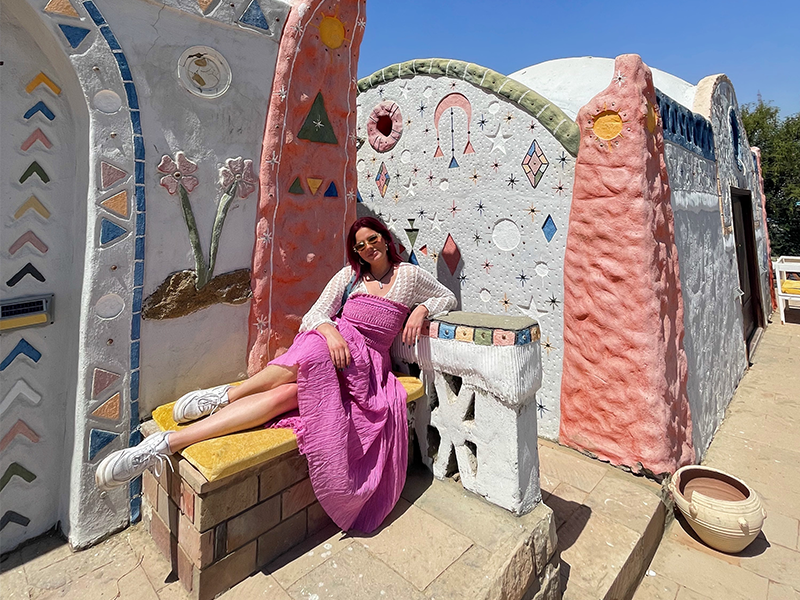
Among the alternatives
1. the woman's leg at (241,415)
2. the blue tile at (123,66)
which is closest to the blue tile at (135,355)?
the woman's leg at (241,415)

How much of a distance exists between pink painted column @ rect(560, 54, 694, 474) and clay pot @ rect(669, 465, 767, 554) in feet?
0.58

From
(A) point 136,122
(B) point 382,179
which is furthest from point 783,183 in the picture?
(A) point 136,122

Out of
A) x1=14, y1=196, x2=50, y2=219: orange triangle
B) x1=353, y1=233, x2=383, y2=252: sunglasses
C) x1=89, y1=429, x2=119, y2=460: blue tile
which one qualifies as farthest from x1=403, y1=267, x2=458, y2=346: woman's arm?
x1=14, y1=196, x2=50, y2=219: orange triangle

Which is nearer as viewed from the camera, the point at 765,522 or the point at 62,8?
the point at 62,8

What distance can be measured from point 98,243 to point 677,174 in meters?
3.79

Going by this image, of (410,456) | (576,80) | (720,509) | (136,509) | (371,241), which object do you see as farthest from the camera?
(576,80)

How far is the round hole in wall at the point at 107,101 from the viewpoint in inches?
75.0

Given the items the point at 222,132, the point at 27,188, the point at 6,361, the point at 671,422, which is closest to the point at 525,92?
the point at 222,132

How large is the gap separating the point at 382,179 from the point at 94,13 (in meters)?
2.65

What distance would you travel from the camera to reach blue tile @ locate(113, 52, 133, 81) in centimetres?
195

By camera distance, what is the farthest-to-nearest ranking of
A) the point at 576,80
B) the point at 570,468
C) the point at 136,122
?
1. the point at 576,80
2. the point at 570,468
3. the point at 136,122

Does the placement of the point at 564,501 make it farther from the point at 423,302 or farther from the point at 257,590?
the point at 257,590

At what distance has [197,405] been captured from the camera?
6.39 ft

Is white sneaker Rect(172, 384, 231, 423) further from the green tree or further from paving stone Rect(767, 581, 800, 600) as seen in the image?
the green tree
